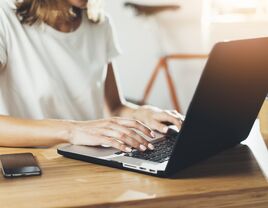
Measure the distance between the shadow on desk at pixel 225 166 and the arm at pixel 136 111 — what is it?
0.20 metres

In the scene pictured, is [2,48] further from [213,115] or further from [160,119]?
[213,115]

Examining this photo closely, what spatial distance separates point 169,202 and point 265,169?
0.91 feet

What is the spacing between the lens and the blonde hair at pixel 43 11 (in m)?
1.76

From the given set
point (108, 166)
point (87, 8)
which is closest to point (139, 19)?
point (87, 8)

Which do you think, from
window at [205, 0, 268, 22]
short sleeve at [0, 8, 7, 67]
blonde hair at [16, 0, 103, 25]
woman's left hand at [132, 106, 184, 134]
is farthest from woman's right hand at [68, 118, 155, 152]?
window at [205, 0, 268, 22]

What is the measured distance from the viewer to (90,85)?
190cm

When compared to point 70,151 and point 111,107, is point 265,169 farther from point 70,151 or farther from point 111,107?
point 111,107

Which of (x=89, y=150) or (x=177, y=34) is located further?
(x=177, y=34)

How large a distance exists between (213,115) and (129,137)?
0.22 meters

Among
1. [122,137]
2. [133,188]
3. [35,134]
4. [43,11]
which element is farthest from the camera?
[43,11]

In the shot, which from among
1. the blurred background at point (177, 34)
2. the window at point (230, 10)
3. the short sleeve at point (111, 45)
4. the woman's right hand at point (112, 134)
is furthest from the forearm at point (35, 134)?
the window at point (230, 10)

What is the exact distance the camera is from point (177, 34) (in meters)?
3.30

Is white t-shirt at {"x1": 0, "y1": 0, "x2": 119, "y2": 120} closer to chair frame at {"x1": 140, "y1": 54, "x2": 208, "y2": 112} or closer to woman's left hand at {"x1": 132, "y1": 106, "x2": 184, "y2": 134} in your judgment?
woman's left hand at {"x1": 132, "y1": 106, "x2": 184, "y2": 134}

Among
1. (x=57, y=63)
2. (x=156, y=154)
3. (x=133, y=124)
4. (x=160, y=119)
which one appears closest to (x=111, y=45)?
(x=57, y=63)
